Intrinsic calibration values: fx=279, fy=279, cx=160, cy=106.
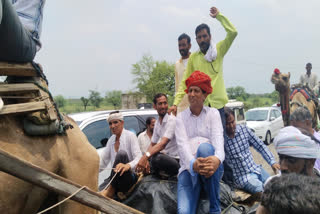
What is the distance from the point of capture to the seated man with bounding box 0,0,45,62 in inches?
Result: 63.1

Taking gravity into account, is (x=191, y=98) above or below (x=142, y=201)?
above

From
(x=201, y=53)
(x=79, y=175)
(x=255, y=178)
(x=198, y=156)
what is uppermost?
(x=201, y=53)

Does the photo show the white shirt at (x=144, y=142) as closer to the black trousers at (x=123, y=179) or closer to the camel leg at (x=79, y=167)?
the black trousers at (x=123, y=179)

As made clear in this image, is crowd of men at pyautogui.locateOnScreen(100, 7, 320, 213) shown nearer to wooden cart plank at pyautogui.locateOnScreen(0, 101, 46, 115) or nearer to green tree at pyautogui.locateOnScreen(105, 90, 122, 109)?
wooden cart plank at pyautogui.locateOnScreen(0, 101, 46, 115)

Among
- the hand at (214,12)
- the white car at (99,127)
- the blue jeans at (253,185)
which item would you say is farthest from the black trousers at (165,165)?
the hand at (214,12)

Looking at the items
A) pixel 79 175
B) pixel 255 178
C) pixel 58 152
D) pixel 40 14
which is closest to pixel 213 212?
pixel 255 178

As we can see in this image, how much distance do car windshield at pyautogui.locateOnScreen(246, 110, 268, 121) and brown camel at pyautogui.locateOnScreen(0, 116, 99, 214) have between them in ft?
43.2

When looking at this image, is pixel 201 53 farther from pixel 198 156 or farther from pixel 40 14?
pixel 40 14

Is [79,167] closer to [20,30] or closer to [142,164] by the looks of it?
[20,30]

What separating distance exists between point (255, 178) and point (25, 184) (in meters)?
2.84

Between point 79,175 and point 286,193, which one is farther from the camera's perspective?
point 79,175

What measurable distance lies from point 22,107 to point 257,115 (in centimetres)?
1415

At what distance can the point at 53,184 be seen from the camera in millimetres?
1356

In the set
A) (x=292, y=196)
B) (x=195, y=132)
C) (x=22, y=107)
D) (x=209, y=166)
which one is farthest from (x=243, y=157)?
(x=22, y=107)
